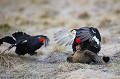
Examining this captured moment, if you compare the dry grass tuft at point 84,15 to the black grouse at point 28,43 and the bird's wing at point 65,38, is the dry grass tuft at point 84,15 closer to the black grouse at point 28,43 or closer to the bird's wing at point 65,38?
the black grouse at point 28,43

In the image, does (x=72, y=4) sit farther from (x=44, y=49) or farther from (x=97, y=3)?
(x=44, y=49)

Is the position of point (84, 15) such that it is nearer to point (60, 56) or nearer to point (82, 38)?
point (60, 56)

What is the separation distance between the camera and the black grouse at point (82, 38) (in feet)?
30.5

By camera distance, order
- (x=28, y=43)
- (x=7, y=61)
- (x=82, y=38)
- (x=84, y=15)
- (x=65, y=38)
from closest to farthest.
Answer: (x=82, y=38), (x=65, y=38), (x=7, y=61), (x=28, y=43), (x=84, y=15)

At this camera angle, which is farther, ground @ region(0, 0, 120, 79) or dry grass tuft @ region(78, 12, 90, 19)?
dry grass tuft @ region(78, 12, 90, 19)

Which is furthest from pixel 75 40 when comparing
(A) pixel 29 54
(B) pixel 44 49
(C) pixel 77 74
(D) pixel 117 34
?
(D) pixel 117 34

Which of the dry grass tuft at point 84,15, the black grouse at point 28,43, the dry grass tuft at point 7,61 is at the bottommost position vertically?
the dry grass tuft at point 7,61

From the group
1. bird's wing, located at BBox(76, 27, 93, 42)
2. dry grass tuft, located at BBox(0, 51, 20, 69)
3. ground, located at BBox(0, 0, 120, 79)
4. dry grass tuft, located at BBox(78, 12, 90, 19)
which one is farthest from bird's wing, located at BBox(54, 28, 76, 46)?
dry grass tuft, located at BBox(78, 12, 90, 19)

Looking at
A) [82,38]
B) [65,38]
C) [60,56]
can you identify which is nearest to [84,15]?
[60,56]

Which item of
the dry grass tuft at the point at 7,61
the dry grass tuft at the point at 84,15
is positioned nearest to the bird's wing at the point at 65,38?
the dry grass tuft at the point at 7,61

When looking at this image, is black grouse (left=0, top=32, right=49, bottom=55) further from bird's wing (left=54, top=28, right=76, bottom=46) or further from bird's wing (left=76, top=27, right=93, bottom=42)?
bird's wing (left=76, top=27, right=93, bottom=42)

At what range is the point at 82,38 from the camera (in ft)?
30.3

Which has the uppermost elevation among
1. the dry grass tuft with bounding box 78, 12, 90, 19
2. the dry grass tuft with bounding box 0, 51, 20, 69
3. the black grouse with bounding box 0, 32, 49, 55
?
the dry grass tuft with bounding box 78, 12, 90, 19

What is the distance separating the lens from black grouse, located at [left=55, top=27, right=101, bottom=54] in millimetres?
9305
